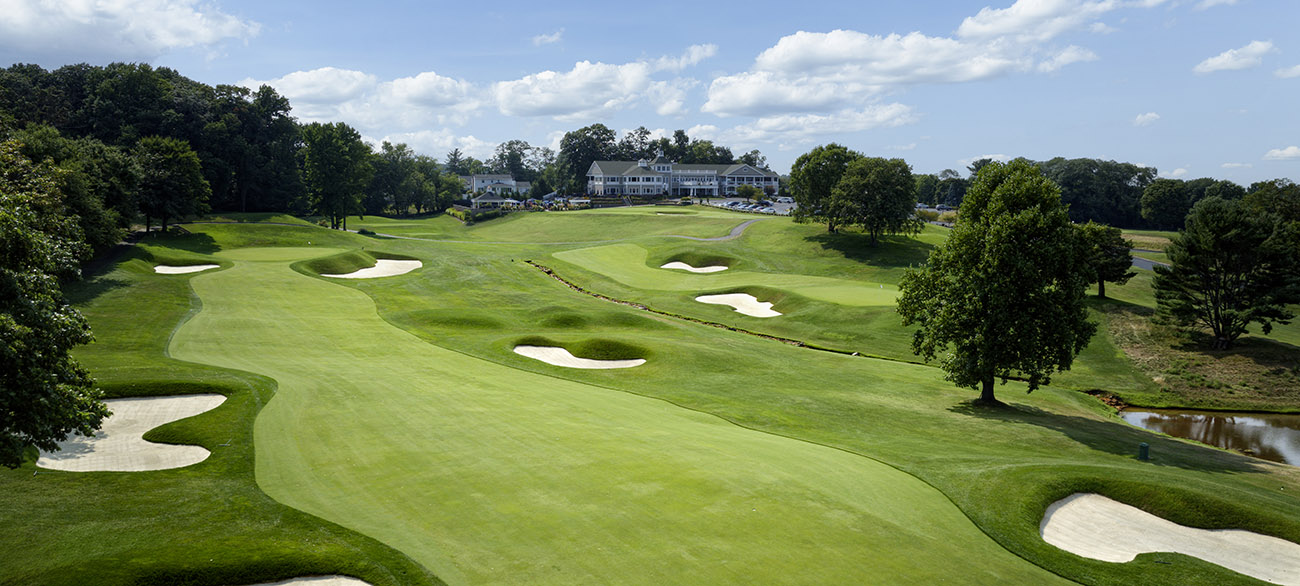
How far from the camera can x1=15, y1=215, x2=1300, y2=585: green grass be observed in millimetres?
12328

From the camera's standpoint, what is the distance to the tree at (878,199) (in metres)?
74.2

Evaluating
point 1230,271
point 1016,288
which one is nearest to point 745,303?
point 1016,288

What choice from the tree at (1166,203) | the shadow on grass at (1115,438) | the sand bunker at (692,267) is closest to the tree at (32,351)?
the shadow on grass at (1115,438)

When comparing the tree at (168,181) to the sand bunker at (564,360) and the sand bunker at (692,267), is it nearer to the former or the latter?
the sand bunker at (692,267)

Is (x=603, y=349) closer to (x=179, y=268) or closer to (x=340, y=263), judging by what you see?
(x=340, y=263)

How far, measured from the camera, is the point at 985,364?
26.1m

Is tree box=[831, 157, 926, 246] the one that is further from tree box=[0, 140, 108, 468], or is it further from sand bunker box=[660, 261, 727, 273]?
tree box=[0, 140, 108, 468]

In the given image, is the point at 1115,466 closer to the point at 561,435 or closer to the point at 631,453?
the point at 631,453

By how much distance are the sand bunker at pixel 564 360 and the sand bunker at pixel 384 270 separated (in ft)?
86.0

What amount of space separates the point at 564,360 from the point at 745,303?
859 inches

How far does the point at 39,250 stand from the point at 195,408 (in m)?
11.2

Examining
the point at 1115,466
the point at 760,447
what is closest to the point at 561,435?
the point at 760,447

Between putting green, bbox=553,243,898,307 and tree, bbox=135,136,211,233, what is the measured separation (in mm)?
34539

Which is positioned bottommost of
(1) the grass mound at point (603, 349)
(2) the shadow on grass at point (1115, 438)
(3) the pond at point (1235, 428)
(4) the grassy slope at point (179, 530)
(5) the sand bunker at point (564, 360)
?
(3) the pond at point (1235, 428)
